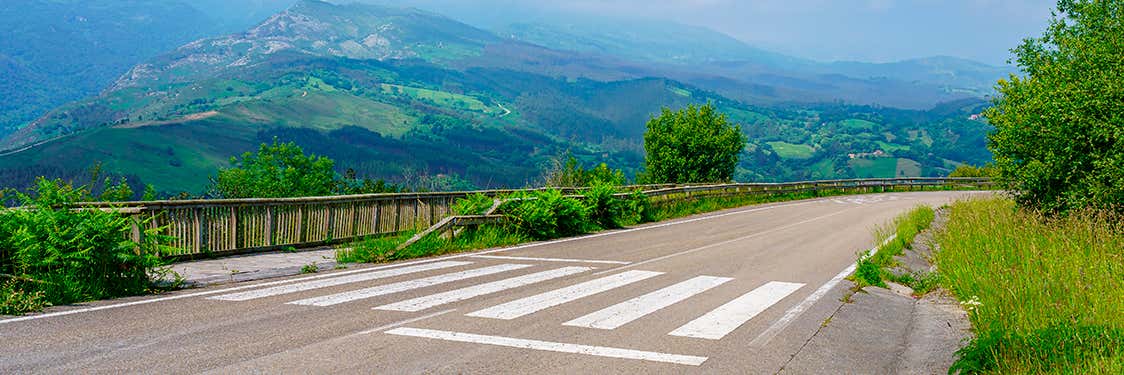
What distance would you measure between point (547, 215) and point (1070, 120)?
10.6 m

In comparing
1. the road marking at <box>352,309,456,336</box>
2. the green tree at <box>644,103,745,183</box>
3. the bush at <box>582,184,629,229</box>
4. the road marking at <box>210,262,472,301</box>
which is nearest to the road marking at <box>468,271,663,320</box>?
the road marking at <box>352,309,456,336</box>

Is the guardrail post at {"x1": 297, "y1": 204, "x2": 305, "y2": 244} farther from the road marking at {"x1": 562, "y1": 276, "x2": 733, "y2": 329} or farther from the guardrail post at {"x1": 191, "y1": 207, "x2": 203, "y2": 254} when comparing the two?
the road marking at {"x1": 562, "y1": 276, "x2": 733, "y2": 329}

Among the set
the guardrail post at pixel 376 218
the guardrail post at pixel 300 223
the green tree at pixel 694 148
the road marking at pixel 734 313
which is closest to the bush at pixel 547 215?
the guardrail post at pixel 376 218

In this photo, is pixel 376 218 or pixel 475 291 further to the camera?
pixel 376 218

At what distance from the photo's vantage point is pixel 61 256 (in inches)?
327

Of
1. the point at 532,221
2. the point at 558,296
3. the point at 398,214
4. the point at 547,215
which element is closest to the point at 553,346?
the point at 558,296

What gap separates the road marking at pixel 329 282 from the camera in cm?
891

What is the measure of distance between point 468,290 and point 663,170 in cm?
4735

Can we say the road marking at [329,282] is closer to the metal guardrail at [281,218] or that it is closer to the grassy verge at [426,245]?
the grassy verge at [426,245]

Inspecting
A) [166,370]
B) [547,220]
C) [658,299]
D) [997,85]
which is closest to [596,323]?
[658,299]

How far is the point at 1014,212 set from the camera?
16766 millimetres

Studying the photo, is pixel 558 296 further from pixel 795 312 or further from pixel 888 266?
pixel 888 266

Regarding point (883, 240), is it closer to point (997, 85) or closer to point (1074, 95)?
point (1074, 95)

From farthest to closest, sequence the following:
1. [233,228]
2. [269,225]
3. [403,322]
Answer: [269,225], [233,228], [403,322]
